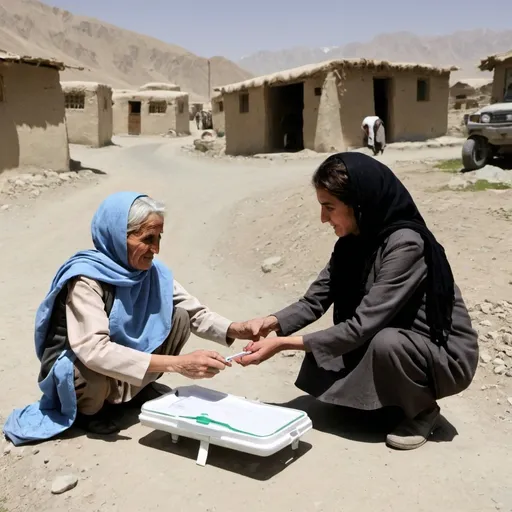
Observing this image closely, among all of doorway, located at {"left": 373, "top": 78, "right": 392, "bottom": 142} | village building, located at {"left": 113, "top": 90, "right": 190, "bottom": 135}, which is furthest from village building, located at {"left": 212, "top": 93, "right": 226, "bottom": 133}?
doorway, located at {"left": 373, "top": 78, "right": 392, "bottom": 142}

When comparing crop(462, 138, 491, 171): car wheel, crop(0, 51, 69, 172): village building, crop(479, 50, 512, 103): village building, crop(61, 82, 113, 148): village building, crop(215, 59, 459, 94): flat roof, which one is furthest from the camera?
crop(61, 82, 113, 148): village building

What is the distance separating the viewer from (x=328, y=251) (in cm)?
659

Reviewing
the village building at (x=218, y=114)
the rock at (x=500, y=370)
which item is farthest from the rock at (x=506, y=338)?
the village building at (x=218, y=114)

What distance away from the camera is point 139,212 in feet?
9.54

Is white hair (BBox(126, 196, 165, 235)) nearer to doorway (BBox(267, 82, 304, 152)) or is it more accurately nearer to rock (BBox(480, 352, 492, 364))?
rock (BBox(480, 352, 492, 364))

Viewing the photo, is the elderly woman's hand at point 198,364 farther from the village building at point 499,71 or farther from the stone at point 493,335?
the village building at point 499,71

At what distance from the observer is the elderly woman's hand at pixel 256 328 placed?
3.19 m

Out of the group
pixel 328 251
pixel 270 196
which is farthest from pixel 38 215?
pixel 328 251

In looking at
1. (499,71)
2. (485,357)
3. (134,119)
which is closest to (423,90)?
(499,71)

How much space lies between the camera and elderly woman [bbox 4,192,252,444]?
281 cm

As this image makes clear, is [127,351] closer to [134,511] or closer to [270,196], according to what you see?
[134,511]

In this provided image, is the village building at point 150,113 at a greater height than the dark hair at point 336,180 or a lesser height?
greater

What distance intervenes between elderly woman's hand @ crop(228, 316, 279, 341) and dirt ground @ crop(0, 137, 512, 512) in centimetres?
55

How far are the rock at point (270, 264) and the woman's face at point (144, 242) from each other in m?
3.60
